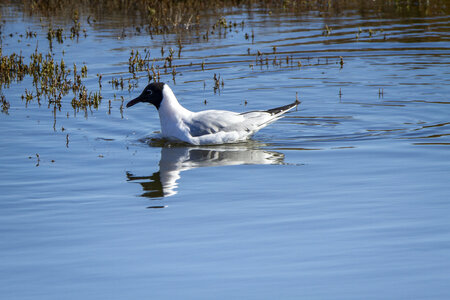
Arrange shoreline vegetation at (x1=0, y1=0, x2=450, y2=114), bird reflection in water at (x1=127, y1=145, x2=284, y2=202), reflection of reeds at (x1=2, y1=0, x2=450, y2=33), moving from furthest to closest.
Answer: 1. reflection of reeds at (x1=2, y1=0, x2=450, y2=33)
2. shoreline vegetation at (x1=0, y1=0, x2=450, y2=114)
3. bird reflection in water at (x1=127, y1=145, x2=284, y2=202)

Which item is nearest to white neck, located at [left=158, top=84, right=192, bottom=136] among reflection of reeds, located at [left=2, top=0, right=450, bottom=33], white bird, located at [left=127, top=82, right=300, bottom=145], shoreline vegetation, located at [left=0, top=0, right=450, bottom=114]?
white bird, located at [left=127, top=82, right=300, bottom=145]

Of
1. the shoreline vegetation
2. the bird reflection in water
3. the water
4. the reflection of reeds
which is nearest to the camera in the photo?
the water

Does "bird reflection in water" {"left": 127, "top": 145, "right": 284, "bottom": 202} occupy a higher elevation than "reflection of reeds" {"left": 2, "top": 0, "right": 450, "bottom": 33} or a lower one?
lower

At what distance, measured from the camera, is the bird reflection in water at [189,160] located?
7.88 m

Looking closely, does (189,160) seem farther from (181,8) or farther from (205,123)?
(181,8)

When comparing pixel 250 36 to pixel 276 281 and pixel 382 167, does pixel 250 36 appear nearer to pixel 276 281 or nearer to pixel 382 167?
pixel 382 167

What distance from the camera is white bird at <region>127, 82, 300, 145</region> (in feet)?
32.4

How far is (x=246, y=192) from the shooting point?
7.42 metres

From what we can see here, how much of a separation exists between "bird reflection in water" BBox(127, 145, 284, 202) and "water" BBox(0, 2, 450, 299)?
0.09 feet

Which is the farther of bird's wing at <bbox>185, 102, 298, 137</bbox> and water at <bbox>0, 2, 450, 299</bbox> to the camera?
bird's wing at <bbox>185, 102, 298, 137</bbox>

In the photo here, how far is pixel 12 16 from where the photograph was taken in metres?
22.8

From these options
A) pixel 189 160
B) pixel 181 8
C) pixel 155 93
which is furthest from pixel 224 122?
pixel 181 8

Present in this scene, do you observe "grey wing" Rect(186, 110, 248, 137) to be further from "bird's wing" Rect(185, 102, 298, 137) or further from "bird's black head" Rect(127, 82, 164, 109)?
"bird's black head" Rect(127, 82, 164, 109)

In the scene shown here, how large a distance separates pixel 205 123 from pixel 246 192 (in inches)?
102
